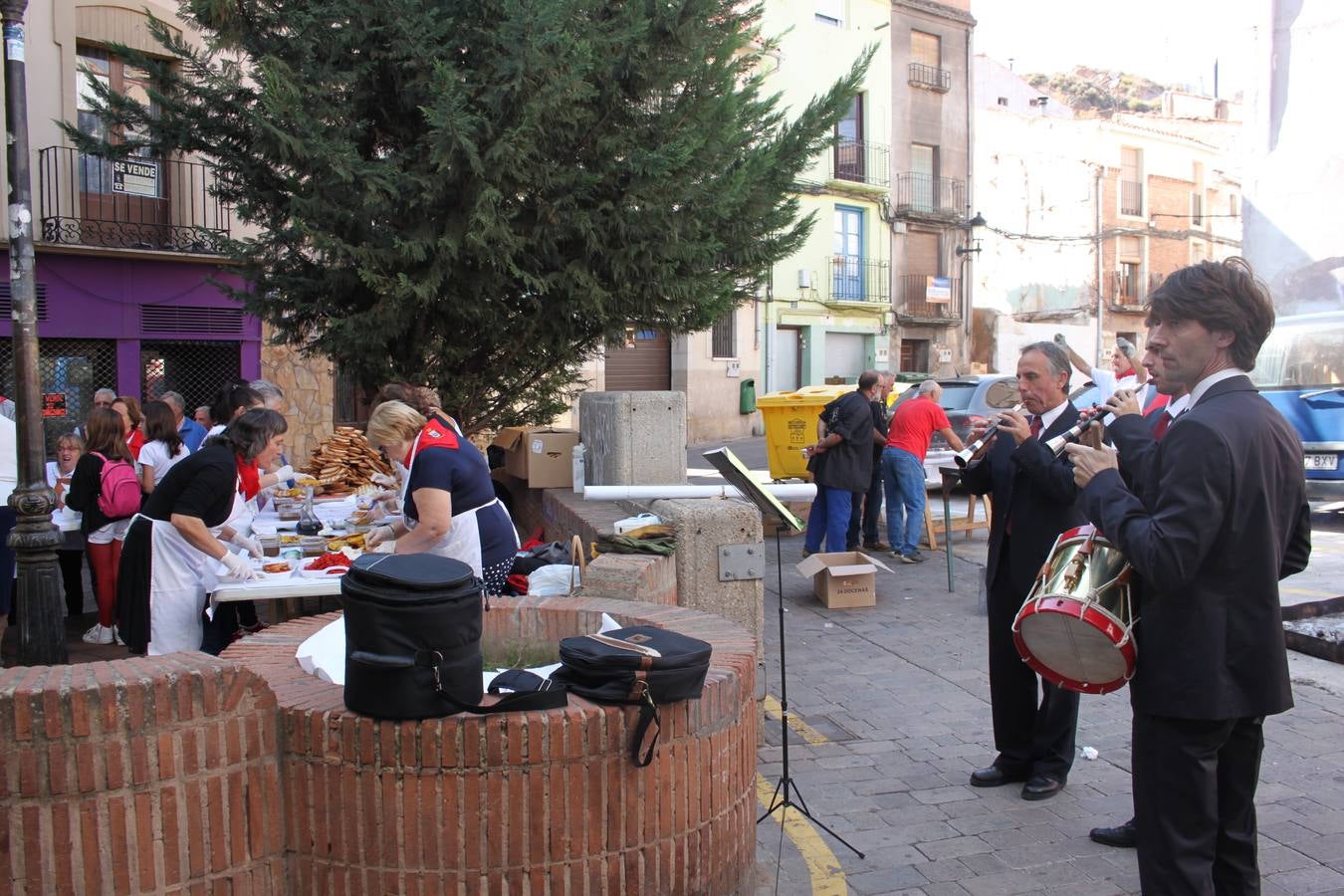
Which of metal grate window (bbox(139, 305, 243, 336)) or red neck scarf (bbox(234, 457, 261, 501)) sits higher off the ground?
metal grate window (bbox(139, 305, 243, 336))

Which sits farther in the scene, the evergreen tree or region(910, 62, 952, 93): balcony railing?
region(910, 62, 952, 93): balcony railing

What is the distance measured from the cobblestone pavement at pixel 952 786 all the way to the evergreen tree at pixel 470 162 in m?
3.95

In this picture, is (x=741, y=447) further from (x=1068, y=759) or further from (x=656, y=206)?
(x=1068, y=759)

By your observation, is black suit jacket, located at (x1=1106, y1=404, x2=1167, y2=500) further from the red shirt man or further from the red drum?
the red shirt man

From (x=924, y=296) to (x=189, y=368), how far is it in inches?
851

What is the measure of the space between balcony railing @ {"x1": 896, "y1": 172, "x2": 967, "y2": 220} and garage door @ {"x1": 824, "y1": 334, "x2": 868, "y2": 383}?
158 inches

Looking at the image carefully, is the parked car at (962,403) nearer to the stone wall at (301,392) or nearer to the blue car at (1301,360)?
the blue car at (1301,360)

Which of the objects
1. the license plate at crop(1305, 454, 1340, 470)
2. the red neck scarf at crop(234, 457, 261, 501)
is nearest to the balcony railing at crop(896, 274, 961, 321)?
the license plate at crop(1305, 454, 1340, 470)

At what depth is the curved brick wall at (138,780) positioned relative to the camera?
2551mm

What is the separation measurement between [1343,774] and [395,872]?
13.7 feet

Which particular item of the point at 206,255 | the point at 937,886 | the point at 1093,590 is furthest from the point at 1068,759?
the point at 206,255

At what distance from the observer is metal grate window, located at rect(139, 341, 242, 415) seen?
15.1m

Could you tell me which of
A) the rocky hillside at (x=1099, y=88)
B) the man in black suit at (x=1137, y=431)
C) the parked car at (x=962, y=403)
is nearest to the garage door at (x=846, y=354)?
the parked car at (x=962, y=403)

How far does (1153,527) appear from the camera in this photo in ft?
9.07
